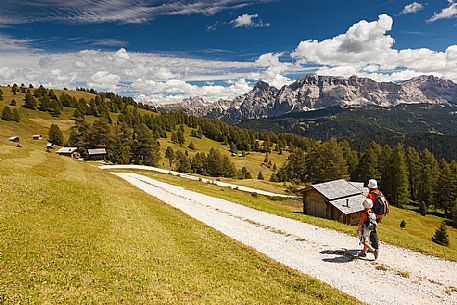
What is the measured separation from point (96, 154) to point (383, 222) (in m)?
98.8

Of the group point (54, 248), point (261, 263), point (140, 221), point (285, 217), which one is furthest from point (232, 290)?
point (285, 217)

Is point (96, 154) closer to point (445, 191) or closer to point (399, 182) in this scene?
point (399, 182)

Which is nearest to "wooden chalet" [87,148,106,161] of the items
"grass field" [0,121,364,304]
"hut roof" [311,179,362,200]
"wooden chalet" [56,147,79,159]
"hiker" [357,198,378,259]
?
"wooden chalet" [56,147,79,159]

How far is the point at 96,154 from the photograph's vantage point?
379 ft

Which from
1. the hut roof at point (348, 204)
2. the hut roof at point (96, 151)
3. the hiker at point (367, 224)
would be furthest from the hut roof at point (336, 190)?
the hut roof at point (96, 151)

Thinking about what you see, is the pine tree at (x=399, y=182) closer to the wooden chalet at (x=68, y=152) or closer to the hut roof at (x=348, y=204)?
the hut roof at (x=348, y=204)

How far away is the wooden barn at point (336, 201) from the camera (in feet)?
159

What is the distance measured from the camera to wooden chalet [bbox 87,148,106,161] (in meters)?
115

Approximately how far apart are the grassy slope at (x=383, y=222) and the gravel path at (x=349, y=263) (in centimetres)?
135

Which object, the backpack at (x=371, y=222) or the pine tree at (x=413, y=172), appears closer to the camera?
the backpack at (x=371, y=222)

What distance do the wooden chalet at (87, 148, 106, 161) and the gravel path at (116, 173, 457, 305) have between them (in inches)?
3944

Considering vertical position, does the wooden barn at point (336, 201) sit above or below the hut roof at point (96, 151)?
below

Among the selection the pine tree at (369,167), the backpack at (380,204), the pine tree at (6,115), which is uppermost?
the pine tree at (6,115)

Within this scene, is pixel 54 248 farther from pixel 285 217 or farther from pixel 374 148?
pixel 374 148
